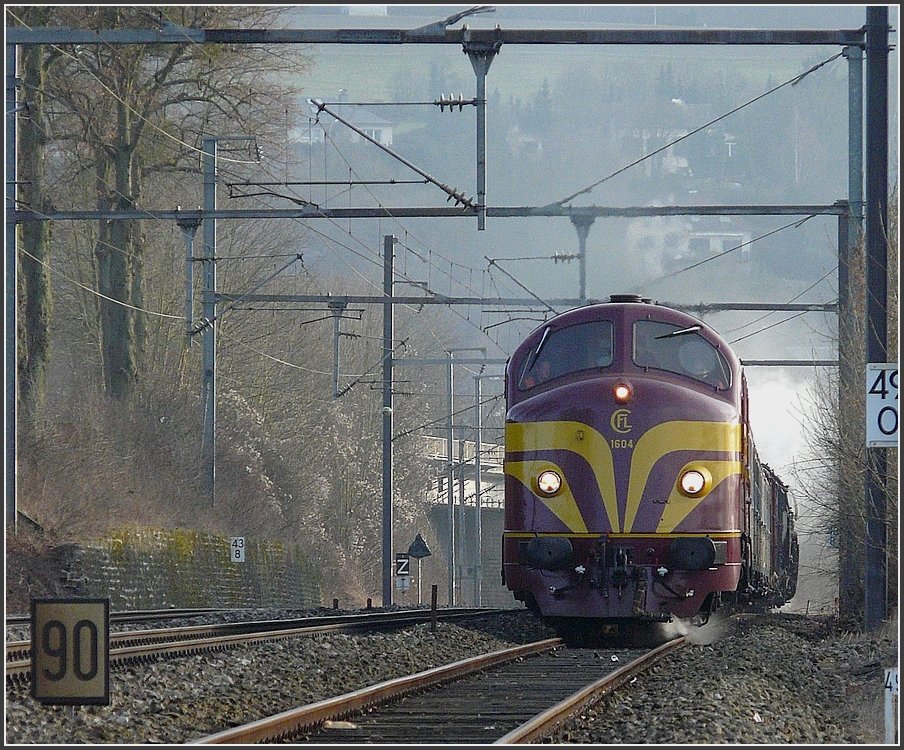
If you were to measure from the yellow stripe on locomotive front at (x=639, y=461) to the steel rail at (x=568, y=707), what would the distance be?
1385mm

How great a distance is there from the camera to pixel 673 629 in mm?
17781

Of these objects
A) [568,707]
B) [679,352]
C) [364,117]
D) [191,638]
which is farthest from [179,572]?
[364,117]

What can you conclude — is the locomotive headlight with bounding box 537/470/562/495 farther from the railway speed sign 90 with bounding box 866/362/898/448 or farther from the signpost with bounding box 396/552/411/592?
the signpost with bounding box 396/552/411/592

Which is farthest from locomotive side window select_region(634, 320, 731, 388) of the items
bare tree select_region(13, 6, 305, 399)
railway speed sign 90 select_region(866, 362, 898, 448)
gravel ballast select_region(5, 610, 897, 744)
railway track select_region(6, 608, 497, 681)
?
bare tree select_region(13, 6, 305, 399)

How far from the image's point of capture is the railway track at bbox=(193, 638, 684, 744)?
9.20 metres

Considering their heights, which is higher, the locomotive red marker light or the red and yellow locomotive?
the locomotive red marker light

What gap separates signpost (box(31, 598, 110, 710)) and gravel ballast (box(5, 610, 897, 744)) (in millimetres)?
435

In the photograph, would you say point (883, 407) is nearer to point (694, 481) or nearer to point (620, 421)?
point (694, 481)

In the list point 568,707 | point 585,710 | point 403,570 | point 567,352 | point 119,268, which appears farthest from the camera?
point 403,570

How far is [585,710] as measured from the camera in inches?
415

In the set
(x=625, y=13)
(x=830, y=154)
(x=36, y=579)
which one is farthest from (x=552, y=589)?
(x=625, y=13)

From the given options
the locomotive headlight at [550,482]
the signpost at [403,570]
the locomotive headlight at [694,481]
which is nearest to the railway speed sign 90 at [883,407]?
the locomotive headlight at [694,481]

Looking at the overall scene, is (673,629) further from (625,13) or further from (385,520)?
(625,13)

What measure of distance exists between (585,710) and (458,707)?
915 millimetres
